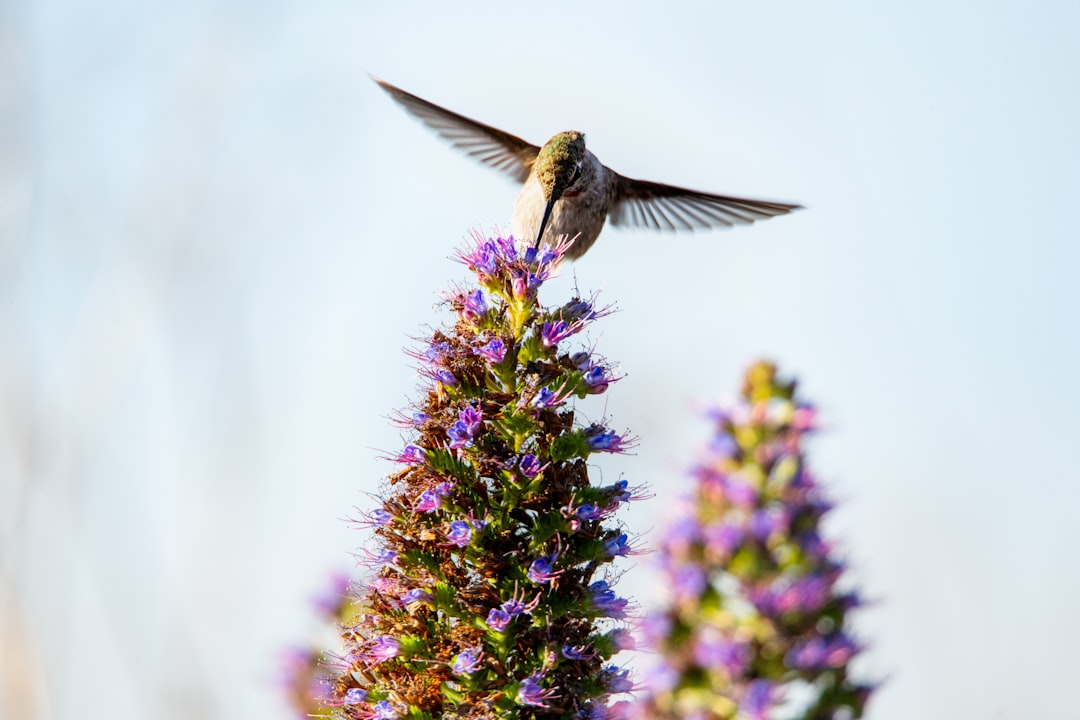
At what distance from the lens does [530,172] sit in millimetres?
11156

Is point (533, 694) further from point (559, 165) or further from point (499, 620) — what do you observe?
point (559, 165)

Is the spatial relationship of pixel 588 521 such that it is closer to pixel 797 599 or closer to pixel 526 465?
pixel 526 465

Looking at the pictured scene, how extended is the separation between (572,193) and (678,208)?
1494mm

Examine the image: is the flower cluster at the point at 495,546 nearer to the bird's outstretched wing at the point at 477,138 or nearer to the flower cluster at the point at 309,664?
the flower cluster at the point at 309,664

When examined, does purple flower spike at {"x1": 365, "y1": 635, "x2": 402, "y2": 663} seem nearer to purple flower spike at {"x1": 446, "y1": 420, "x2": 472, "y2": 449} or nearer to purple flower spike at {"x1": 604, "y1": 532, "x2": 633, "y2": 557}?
purple flower spike at {"x1": 446, "y1": 420, "x2": 472, "y2": 449}

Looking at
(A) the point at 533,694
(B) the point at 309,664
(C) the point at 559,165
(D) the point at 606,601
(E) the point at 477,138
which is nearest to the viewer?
(A) the point at 533,694

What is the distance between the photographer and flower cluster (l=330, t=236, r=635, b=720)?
5.21 metres

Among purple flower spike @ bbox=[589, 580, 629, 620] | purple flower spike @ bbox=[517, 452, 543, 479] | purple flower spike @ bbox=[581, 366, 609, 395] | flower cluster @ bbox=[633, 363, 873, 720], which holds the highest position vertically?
purple flower spike @ bbox=[581, 366, 609, 395]

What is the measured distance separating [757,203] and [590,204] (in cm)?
145

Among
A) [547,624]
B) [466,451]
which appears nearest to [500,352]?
[466,451]

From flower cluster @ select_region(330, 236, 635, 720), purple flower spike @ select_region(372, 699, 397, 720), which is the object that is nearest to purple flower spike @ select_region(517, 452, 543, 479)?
flower cluster @ select_region(330, 236, 635, 720)

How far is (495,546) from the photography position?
5.42 m

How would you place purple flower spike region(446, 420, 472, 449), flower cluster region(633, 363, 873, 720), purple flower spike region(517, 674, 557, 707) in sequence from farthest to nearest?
purple flower spike region(446, 420, 472, 449), purple flower spike region(517, 674, 557, 707), flower cluster region(633, 363, 873, 720)

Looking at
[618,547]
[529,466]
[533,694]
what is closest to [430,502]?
[529,466]
